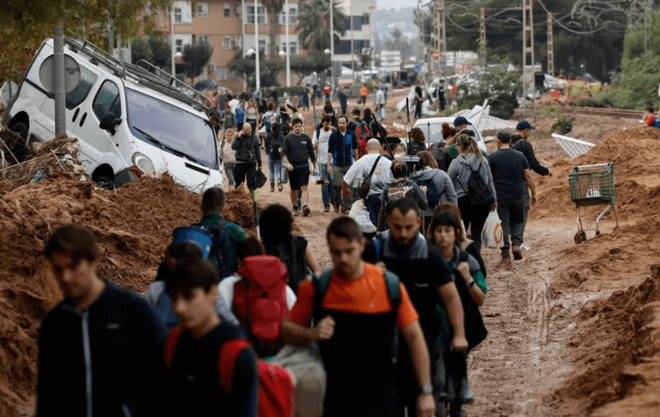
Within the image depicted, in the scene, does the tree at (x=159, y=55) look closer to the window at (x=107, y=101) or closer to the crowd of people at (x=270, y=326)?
the window at (x=107, y=101)

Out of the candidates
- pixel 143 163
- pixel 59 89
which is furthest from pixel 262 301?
pixel 59 89

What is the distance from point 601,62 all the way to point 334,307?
10916cm

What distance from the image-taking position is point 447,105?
62.6 meters

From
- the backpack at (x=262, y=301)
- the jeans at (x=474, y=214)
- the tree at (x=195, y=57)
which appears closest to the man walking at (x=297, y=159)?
the jeans at (x=474, y=214)

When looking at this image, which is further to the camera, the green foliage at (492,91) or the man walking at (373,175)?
the green foliage at (492,91)

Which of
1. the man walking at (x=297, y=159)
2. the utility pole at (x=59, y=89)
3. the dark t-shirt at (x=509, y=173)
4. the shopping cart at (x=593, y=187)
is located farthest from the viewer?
the man walking at (x=297, y=159)

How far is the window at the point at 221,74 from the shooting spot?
11806 cm

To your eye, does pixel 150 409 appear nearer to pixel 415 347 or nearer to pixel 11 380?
pixel 415 347

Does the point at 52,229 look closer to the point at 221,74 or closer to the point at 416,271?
the point at 416,271

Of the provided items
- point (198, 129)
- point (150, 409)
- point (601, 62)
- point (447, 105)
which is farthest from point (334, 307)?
point (601, 62)

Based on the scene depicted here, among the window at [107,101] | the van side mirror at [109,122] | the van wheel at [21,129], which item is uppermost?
the window at [107,101]

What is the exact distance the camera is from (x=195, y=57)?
102 m

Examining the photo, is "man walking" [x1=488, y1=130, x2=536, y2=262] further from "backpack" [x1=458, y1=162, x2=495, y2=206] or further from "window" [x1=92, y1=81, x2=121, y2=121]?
"window" [x1=92, y1=81, x2=121, y2=121]

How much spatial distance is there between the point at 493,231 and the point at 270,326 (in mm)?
8736
